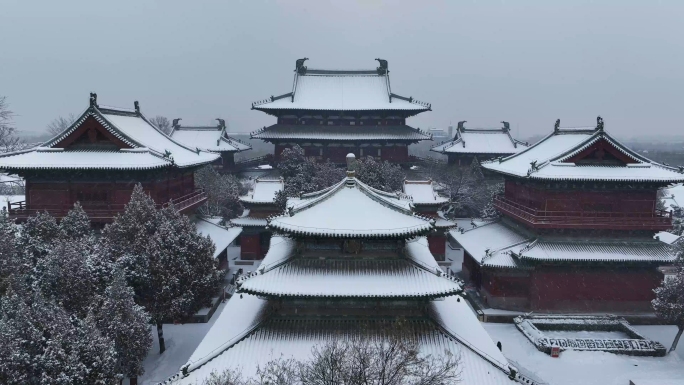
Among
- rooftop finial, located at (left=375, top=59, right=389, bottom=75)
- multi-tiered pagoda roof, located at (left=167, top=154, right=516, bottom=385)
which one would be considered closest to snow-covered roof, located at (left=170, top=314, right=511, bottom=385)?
multi-tiered pagoda roof, located at (left=167, top=154, right=516, bottom=385)

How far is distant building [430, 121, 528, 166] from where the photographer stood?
49.9 m

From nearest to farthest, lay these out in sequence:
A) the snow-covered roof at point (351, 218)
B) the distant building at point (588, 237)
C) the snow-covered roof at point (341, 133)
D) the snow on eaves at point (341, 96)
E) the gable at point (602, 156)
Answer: the snow-covered roof at point (351, 218), the distant building at point (588, 237), the gable at point (602, 156), the snow-covered roof at point (341, 133), the snow on eaves at point (341, 96)

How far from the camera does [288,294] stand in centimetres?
1308

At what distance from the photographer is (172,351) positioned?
67.8 ft

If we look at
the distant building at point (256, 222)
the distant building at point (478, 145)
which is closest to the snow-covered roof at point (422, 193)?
the distant building at point (256, 222)

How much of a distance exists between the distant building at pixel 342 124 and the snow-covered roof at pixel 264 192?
8403mm

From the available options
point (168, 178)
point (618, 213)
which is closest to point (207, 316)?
point (168, 178)

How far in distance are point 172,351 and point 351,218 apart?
11.9m

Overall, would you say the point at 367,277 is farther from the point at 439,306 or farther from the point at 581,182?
the point at 581,182

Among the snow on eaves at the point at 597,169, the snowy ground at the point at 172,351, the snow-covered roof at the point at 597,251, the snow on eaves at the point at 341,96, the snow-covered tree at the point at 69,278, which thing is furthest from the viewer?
the snow on eaves at the point at 341,96

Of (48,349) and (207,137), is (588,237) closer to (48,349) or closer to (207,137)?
(48,349)

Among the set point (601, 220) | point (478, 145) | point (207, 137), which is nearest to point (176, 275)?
point (601, 220)

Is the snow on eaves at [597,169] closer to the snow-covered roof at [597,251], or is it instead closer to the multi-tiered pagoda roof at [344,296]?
the snow-covered roof at [597,251]

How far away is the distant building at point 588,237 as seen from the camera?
23.6 meters
